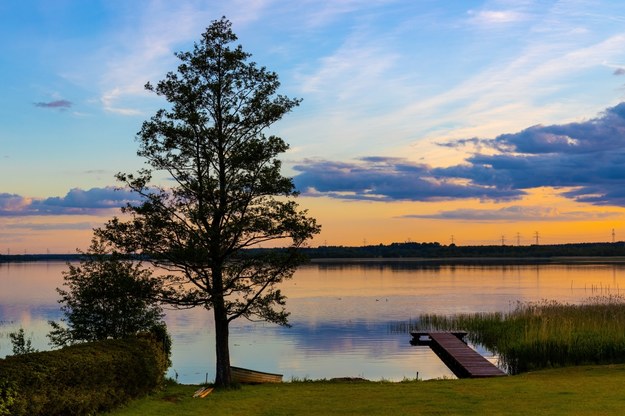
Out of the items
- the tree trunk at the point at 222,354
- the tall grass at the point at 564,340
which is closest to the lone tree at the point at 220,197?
the tree trunk at the point at 222,354

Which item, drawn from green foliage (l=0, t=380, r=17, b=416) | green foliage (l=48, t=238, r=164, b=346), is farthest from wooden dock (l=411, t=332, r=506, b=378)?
green foliage (l=0, t=380, r=17, b=416)

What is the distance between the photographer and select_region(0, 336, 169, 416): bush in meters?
14.8

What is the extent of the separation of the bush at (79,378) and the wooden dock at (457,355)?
55.2 feet

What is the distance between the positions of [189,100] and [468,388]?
15.0 meters

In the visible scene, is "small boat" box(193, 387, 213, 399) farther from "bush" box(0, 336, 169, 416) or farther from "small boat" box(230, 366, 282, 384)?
"small boat" box(230, 366, 282, 384)

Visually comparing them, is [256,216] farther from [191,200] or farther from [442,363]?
[442,363]

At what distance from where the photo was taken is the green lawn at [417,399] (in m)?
19.4

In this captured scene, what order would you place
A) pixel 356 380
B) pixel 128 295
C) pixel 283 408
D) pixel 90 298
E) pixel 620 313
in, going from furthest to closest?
pixel 620 313 < pixel 356 380 < pixel 90 298 < pixel 128 295 < pixel 283 408

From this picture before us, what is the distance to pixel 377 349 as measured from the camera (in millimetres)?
45031

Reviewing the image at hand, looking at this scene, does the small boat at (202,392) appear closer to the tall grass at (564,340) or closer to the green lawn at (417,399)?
the green lawn at (417,399)

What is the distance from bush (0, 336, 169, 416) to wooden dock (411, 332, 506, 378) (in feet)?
55.2

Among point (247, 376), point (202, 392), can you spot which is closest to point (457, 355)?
point (247, 376)

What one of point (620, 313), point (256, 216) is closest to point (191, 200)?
point (256, 216)

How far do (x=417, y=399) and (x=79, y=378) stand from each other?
10685 mm
